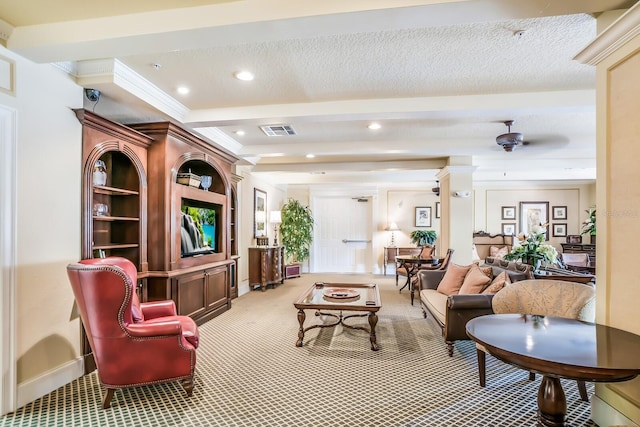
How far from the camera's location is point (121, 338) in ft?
7.76

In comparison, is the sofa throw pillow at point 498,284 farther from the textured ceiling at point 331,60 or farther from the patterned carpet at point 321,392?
the textured ceiling at point 331,60

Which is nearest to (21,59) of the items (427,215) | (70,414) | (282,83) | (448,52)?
(282,83)

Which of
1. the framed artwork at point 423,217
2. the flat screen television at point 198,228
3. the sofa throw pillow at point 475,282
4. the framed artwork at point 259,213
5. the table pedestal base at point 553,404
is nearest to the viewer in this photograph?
the table pedestal base at point 553,404

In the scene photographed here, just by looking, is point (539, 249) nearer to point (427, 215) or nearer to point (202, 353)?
point (202, 353)

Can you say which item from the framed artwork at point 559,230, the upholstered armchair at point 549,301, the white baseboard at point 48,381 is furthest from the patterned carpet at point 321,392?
the framed artwork at point 559,230

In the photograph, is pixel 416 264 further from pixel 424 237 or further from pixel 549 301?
pixel 549 301

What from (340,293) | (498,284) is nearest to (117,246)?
(340,293)

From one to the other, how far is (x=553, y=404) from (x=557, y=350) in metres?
0.40

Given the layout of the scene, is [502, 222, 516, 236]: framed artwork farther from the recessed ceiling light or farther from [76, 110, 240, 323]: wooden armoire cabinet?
the recessed ceiling light

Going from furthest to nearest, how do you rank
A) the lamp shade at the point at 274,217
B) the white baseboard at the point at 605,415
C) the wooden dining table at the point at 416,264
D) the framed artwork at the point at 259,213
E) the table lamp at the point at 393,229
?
the table lamp at the point at 393,229
the lamp shade at the point at 274,217
the framed artwork at the point at 259,213
the wooden dining table at the point at 416,264
the white baseboard at the point at 605,415

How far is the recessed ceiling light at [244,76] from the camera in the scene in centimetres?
297

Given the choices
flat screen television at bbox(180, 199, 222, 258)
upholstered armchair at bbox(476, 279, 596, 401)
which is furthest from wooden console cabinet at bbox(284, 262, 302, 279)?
upholstered armchair at bbox(476, 279, 596, 401)

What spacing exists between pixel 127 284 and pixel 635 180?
306cm

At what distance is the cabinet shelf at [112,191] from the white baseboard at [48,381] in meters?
1.49
